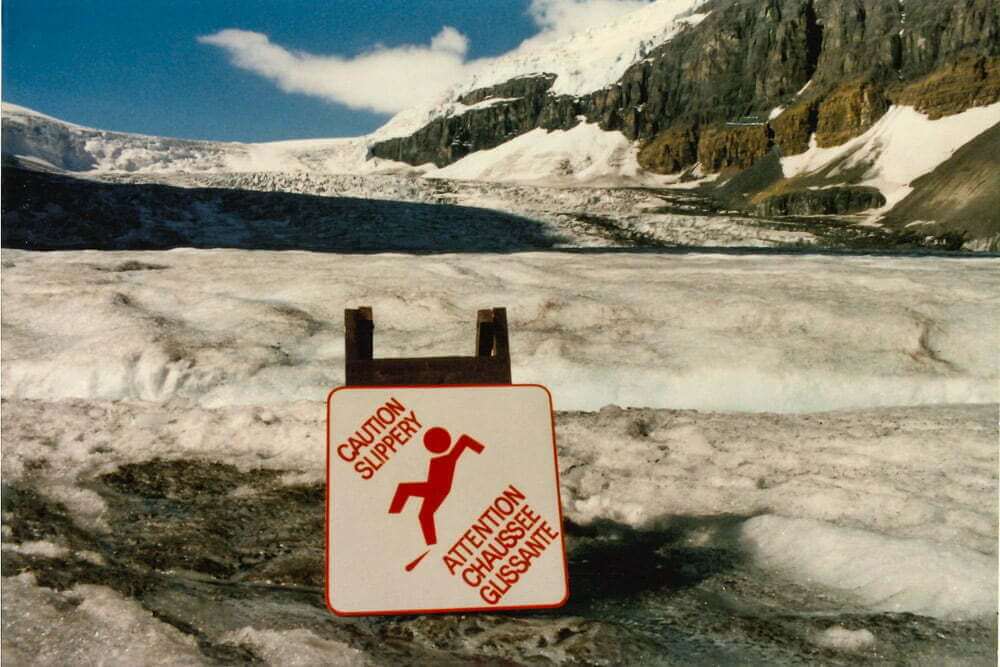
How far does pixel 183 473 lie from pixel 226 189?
4483 centimetres

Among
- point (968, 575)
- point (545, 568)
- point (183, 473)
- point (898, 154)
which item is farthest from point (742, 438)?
point (898, 154)

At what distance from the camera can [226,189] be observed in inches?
1887

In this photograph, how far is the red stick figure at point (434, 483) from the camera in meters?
3.37

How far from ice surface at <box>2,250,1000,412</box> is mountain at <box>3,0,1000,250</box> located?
3450cm

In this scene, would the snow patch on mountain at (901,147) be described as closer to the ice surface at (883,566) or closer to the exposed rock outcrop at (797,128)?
the exposed rock outcrop at (797,128)

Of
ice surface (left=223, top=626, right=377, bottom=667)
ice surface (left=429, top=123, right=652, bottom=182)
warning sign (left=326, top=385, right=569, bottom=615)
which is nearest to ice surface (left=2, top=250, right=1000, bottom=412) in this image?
ice surface (left=223, top=626, right=377, bottom=667)

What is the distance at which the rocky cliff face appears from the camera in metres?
76.1

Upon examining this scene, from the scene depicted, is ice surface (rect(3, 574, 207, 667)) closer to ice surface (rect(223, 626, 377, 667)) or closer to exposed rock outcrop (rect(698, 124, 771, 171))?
ice surface (rect(223, 626, 377, 667))

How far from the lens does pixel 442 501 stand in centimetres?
339

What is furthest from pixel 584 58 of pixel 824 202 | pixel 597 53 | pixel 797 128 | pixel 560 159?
pixel 824 202

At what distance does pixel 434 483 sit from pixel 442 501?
0.08 m

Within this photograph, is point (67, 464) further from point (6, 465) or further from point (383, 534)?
point (383, 534)

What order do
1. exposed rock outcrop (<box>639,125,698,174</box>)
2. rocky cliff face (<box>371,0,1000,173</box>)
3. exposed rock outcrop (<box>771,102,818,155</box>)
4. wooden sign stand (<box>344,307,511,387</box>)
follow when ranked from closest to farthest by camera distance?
wooden sign stand (<box>344,307,511,387</box>) < rocky cliff face (<box>371,0,1000,173</box>) < exposed rock outcrop (<box>771,102,818,155</box>) < exposed rock outcrop (<box>639,125,698,174</box>)

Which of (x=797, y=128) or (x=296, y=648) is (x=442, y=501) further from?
(x=797, y=128)
